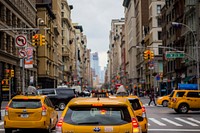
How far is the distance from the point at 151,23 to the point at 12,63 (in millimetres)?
46319

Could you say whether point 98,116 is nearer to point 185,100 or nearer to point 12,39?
point 185,100

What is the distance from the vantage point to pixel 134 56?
477 ft

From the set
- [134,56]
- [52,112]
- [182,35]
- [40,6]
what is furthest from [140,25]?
[52,112]

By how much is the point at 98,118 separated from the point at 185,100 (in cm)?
2364

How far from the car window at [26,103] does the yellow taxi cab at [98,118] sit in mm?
8214

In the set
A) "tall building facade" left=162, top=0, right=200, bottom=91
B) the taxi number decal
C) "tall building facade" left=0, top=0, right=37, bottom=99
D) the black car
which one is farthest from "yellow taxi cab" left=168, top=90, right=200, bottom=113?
the taxi number decal

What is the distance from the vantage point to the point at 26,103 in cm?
1628

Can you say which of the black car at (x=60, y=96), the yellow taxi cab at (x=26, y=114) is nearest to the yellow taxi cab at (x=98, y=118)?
the yellow taxi cab at (x=26, y=114)

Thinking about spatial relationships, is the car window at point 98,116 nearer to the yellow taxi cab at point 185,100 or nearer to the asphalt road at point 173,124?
the asphalt road at point 173,124

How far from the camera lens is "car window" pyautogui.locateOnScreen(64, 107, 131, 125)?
791cm

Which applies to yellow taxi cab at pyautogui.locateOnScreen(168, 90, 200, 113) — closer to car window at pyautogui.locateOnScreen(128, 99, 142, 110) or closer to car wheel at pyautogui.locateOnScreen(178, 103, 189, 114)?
car wheel at pyautogui.locateOnScreen(178, 103, 189, 114)

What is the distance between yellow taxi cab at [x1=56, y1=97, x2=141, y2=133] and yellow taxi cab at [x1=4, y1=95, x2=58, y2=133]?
801 centimetres

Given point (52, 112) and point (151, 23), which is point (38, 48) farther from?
point (52, 112)

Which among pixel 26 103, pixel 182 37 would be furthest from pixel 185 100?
pixel 182 37
